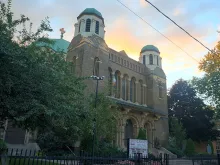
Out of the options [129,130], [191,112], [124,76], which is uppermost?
[124,76]

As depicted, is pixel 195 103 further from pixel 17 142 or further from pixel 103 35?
pixel 17 142

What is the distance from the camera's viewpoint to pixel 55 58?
11656 mm

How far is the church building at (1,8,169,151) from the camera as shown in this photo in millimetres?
24844

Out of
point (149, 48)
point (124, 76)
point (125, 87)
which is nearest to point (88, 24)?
point (124, 76)

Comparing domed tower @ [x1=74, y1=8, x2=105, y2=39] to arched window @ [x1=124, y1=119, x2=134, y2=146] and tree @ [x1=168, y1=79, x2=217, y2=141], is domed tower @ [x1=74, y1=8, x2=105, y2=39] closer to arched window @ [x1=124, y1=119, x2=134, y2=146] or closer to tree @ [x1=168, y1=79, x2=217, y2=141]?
arched window @ [x1=124, y1=119, x2=134, y2=146]

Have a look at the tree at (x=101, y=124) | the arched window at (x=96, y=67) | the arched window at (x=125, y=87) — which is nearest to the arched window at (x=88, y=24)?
the arched window at (x=96, y=67)

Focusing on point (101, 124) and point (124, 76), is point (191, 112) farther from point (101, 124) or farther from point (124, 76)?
point (101, 124)

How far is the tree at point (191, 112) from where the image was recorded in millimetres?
35594

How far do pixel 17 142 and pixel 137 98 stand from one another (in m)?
16.3

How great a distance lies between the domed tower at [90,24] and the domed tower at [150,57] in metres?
9.19

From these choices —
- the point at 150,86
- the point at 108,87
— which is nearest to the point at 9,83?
the point at 108,87

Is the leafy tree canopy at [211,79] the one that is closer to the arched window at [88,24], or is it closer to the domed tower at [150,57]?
the domed tower at [150,57]

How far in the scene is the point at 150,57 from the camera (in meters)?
34.8

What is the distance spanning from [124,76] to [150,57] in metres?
7.35
